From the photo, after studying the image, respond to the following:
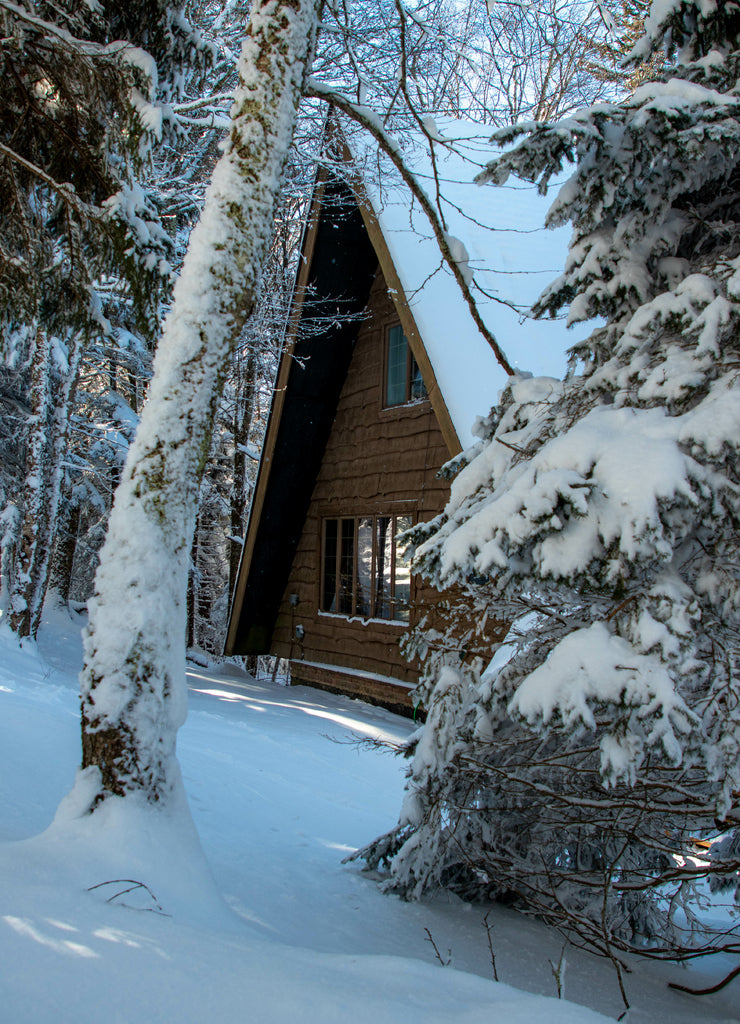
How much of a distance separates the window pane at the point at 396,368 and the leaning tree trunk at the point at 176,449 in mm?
6702

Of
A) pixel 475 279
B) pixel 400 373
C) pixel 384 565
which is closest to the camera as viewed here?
pixel 475 279

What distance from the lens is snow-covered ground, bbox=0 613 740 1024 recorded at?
222 centimetres

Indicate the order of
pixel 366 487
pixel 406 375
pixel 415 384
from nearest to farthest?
pixel 415 384, pixel 406 375, pixel 366 487

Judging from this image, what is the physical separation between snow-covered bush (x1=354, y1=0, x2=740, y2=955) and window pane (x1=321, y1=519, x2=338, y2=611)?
25.9ft

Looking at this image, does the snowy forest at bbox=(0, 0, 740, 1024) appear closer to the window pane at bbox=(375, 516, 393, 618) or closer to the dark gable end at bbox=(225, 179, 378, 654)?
the window pane at bbox=(375, 516, 393, 618)

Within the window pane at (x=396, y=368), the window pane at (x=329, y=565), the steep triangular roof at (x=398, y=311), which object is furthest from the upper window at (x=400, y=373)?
the window pane at (x=329, y=565)

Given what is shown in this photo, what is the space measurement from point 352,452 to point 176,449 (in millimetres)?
8066

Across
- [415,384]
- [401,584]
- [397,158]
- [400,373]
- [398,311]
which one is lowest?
[401,584]

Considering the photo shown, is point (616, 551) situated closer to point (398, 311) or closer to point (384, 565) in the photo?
point (398, 311)

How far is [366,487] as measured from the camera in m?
11.3

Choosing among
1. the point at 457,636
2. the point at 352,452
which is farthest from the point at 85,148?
the point at 352,452

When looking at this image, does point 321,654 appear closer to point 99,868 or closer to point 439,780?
point 439,780

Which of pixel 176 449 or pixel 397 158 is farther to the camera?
pixel 397 158

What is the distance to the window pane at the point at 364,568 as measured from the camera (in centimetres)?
1126
